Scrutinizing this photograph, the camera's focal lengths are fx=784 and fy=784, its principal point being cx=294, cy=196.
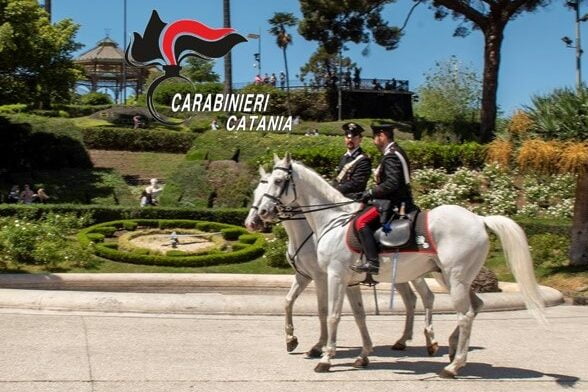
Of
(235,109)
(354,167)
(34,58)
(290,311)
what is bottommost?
(290,311)

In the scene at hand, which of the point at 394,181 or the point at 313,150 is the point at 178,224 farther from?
the point at 394,181

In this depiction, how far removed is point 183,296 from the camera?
11.0m

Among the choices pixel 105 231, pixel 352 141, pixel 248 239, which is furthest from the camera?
pixel 105 231

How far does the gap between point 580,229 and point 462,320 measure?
8817mm

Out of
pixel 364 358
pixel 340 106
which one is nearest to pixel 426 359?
pixel 364 358

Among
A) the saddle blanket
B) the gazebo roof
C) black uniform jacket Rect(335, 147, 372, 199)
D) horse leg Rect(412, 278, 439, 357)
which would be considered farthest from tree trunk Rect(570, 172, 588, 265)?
the gazebo roof

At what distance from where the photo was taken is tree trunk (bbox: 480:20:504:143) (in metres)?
33.6

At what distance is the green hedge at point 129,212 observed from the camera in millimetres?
20781

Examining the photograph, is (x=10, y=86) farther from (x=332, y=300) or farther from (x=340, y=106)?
(x=332, y=300)

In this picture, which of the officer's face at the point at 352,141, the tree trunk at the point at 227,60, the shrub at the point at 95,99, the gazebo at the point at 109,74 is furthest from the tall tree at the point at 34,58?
the gazebo at the point at 109,74

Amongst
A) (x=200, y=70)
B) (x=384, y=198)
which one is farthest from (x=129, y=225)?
(x=200, y=70)

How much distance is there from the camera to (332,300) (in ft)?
27.6

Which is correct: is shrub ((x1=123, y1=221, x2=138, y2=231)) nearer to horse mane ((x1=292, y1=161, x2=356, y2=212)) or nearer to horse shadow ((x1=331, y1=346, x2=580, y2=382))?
horse shadow ((x1=331, y1=346, x2=580, y2=382))

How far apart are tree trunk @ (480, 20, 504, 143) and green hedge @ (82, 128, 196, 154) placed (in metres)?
13.6
